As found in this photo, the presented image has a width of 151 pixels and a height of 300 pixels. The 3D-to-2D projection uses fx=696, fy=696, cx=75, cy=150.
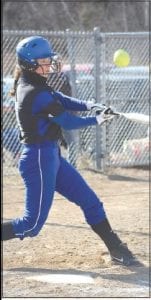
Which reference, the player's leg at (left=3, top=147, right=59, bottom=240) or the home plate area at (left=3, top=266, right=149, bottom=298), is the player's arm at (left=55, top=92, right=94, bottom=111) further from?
the home plate area at (left=3, top=266, right=149, bottom=298)

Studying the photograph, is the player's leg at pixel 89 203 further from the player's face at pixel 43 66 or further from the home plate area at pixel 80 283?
the player's face at pixel 43 66

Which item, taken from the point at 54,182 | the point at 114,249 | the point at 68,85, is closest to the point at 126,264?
the point at 114,249

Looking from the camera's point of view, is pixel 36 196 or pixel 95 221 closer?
pixel 36 196

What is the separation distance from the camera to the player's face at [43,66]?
557 centimetres

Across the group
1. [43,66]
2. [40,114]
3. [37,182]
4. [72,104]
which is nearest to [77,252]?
[37,182]

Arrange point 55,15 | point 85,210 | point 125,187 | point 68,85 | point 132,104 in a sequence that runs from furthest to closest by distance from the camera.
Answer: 1. point 55,15
2. point 132,104
3. point 68,85
4. point 125,187
5. point 85,210

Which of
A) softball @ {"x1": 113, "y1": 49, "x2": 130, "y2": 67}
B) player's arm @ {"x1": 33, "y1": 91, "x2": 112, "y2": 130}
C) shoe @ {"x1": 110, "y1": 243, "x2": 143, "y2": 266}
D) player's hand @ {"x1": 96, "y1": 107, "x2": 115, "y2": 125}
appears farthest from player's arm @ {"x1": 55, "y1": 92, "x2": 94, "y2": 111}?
softball @ {"x1": 113, "y1": 49, "x2": 130, "y2": 67}

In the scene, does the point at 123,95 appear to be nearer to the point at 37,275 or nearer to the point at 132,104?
the point at 132,104

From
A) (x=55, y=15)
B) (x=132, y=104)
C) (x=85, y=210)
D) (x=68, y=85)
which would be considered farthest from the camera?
(x=55, y=15)

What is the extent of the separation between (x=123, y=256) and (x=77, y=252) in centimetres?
57

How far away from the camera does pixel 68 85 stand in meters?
10.7

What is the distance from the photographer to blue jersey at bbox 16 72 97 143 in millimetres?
5453

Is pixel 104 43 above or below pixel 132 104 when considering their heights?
above

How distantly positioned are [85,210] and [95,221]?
14cm
